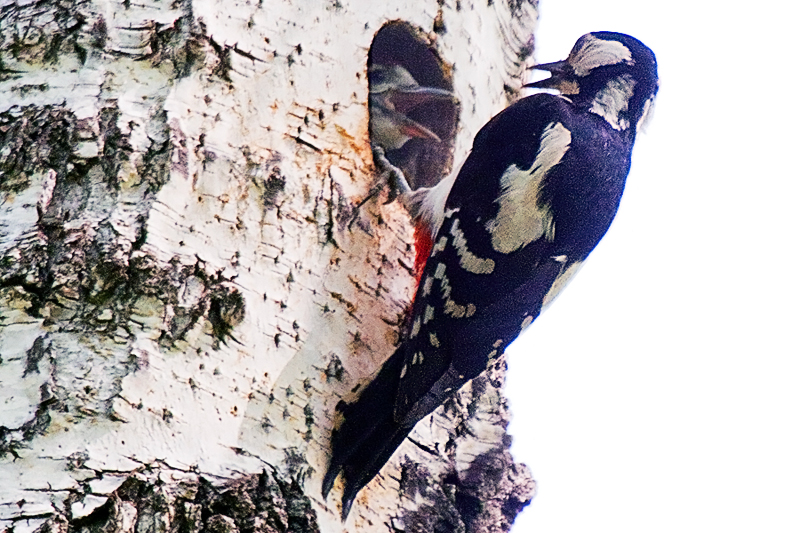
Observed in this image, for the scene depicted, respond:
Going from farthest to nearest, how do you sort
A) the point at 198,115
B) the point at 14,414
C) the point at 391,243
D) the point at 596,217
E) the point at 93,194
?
the point at 596,217 → the point at 391,243 → the point at 198,115 → the point at 93,194 → the point at 14,414

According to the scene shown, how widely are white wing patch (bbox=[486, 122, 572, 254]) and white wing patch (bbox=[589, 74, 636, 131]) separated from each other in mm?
221

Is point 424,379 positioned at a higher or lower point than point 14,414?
higher

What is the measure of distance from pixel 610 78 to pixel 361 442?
1.33m

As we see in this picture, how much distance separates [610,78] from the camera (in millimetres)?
2570

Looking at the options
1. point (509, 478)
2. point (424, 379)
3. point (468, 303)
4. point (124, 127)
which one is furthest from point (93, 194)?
point (509, 478)

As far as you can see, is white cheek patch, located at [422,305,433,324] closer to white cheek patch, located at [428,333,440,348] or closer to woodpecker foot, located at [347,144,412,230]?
white cheek patch, located at [428,333,440,348]

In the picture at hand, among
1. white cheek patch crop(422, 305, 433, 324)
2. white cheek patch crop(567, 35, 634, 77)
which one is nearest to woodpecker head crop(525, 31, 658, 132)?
white cheek patch crop(567, 35, 634, 77)

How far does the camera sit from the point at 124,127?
1641 millimetres

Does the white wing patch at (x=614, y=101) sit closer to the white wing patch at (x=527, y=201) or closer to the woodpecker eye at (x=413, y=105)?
the white wing patch at (x=527, y=201)

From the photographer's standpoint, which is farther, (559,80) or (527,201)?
(559,80)

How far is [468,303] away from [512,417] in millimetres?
356

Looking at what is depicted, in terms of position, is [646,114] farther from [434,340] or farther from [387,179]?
[434,340]

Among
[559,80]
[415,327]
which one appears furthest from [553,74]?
[415,327]

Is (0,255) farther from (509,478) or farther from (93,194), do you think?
(509,478)
